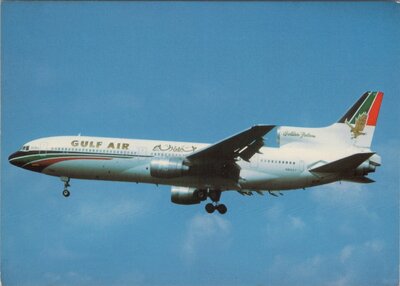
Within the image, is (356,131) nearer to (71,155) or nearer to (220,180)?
(220,180)

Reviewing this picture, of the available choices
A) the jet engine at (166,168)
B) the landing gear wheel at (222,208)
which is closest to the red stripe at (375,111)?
the landing gear wheel at (222,208)

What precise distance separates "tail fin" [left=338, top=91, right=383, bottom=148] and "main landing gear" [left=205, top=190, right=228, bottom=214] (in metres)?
8.91

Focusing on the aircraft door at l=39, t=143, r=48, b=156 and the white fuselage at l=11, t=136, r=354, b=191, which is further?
the aircraft door at l=39, t=143, r=48, b=156

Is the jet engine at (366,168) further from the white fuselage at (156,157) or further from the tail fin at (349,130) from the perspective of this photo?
the tail fin at (349,130)

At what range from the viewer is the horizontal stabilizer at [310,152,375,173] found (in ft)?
109

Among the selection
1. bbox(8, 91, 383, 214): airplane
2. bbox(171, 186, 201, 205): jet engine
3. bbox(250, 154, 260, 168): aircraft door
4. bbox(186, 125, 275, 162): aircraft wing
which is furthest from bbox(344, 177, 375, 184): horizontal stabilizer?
bbox(171, 186, 201, 205): jet engine

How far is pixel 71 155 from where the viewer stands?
1473 inches

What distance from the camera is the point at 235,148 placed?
34688mm

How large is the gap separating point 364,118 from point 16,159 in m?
22.1

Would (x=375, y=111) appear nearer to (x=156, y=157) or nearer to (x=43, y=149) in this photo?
(x=156, y=157)

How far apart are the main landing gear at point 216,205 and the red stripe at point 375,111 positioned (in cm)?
1029

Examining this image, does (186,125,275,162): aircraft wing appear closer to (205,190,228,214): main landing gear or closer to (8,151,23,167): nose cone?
(205,190,228,214): main landing gear

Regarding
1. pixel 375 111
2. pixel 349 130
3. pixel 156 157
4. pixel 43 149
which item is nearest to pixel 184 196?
pixel 156 157

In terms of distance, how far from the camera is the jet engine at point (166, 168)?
34.2 m
